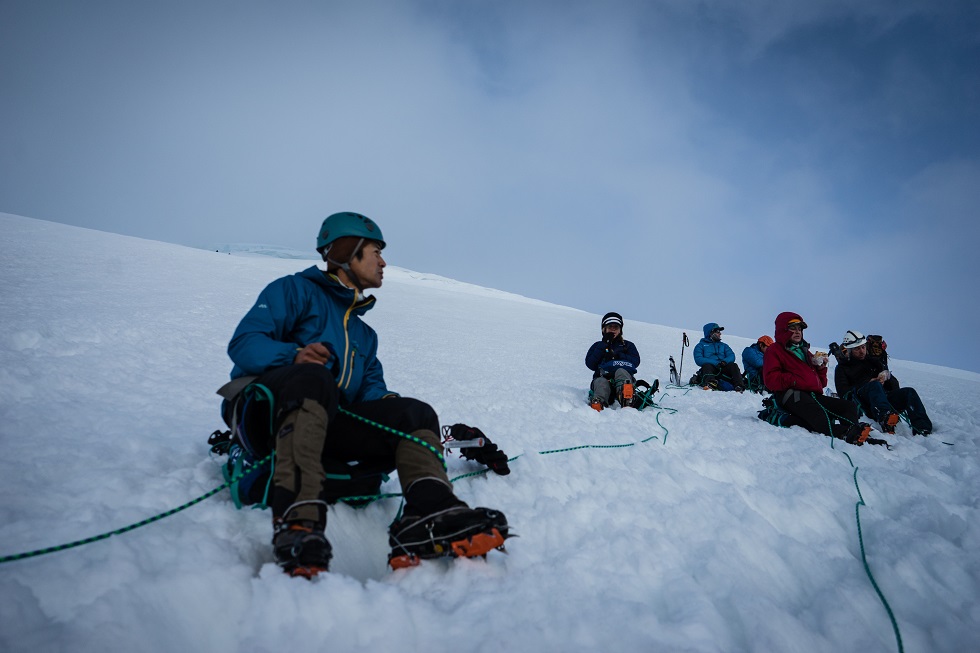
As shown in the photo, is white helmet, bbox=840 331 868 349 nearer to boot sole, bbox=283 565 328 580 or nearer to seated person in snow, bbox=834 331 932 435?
seated person in snow, bbox=834 331 932 435

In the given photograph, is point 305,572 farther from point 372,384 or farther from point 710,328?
point 710,328

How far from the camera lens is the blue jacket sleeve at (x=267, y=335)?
206 centimetres

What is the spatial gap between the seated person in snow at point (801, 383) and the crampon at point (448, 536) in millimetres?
4885

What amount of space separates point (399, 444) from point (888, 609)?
2.11 meters

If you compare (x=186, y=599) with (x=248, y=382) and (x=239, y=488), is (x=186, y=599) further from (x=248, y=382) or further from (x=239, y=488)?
(x=248, y=382)

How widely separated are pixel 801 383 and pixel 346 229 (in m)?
5.73

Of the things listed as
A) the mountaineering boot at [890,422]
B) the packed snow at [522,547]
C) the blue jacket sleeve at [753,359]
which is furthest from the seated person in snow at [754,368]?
the packed snow at [522,547]

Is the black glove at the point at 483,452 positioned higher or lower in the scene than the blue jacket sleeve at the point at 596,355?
lower

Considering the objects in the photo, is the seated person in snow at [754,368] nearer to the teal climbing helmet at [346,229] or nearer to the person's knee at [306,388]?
the teal climbing helmet at [346,229]

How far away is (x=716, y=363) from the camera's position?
11.0m

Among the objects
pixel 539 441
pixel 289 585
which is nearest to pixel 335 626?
pixel 289 585

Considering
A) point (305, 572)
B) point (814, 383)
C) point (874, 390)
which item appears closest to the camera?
point (305, 572)

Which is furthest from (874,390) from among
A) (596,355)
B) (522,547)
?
(522,547)

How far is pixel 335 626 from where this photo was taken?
137cm
